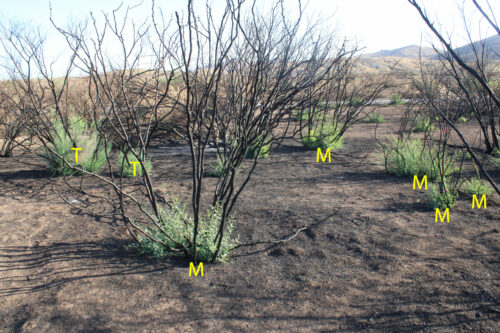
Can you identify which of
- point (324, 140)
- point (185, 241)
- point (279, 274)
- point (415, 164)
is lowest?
point (279, 274)

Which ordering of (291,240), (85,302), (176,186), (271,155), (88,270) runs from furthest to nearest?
(271,155)
(176,186)
(291,240)
(88,270)
(85,302)

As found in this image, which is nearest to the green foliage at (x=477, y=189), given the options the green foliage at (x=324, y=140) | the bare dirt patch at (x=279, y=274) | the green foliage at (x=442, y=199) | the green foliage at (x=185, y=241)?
the bare dirt patch at (x=279, y=274)

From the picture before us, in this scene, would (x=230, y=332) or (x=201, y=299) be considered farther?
(x=201, y=299)

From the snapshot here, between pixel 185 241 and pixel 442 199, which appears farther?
pixel 442 199

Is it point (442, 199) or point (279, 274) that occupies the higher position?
point (442, 199)

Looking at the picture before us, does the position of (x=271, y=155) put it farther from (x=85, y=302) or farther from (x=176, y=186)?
(x=85, y=302)

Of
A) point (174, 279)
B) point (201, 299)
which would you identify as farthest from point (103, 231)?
point (201, 299)

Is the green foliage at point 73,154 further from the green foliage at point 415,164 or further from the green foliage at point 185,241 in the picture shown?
the green foliage at point 415,164

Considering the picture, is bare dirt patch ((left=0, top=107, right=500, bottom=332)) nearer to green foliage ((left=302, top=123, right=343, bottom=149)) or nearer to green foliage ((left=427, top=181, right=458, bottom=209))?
green foliage ((left=427, top=181, right=458, bottom=209))

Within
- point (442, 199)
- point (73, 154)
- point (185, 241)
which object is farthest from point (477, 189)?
point (73, 154)

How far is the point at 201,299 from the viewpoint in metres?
2.71

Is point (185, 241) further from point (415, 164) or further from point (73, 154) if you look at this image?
point (73, 154)

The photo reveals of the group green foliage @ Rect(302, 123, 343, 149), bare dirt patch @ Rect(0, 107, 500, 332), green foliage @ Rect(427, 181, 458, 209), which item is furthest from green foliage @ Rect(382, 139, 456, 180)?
green foliage @ Rect(302, 123, 343, 149)

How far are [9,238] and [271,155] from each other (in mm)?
5067
